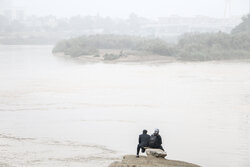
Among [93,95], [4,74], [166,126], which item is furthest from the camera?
[4,74]

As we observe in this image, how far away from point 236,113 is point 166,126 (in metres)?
3.22

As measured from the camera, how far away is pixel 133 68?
37.8m

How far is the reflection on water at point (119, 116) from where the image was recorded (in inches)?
562

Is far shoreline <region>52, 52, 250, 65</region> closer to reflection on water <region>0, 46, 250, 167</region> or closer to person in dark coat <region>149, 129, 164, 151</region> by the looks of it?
reflection on water <region>0, 46, 250, 167</region>

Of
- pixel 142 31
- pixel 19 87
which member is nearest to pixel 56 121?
pixel 19 87

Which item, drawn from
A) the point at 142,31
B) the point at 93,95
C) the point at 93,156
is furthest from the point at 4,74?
the point at 142,31

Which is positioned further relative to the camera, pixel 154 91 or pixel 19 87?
pixel 19 87

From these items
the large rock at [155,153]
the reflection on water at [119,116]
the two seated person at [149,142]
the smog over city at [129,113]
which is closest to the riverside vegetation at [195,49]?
the smog over city at [129,113]

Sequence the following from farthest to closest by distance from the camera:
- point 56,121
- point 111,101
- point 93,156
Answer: point 111,101, point 56,121, point 93,156

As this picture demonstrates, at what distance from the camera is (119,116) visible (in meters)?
19.5

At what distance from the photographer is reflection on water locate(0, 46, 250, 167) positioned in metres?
14.3

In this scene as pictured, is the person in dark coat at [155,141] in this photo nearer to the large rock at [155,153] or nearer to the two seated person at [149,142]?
the two seated person at [149,142]

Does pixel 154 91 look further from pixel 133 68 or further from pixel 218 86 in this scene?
pixel 133 68

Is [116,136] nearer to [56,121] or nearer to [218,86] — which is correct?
[56,121]
